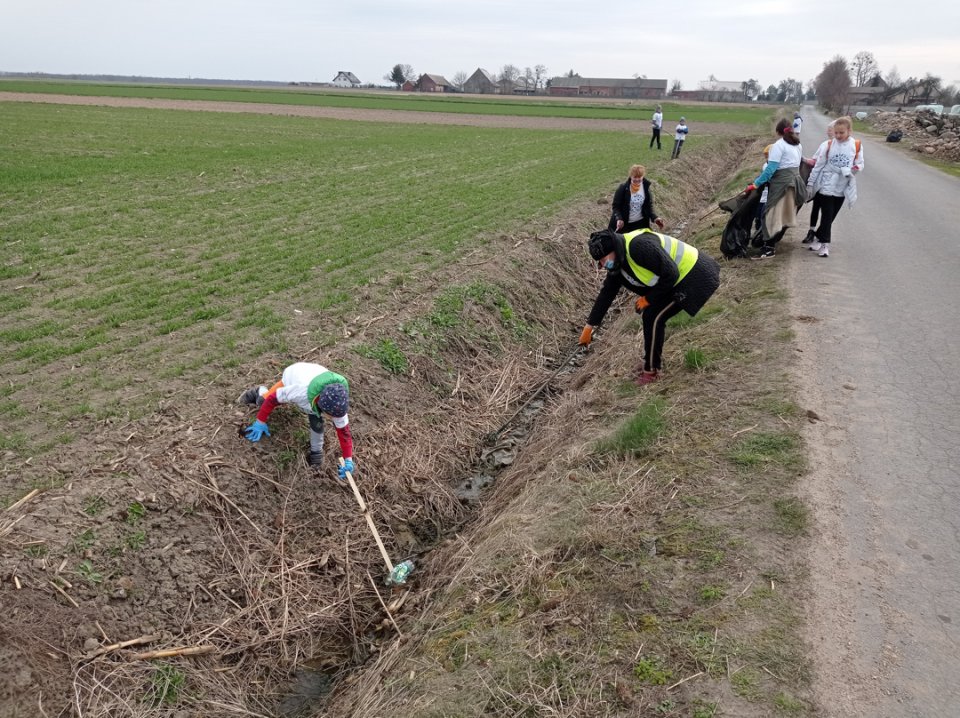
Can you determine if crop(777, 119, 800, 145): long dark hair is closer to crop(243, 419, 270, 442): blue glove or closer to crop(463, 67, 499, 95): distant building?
crop(243, 419, 270, 442): blue glove

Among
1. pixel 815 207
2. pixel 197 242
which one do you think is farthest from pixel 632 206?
pixel 197 242

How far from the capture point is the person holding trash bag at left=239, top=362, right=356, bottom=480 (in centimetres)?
547

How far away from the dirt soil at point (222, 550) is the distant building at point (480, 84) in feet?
429

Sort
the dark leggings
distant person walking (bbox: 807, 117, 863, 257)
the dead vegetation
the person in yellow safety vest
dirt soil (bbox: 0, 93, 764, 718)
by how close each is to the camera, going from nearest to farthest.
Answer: the dead vegetation
dirt soil (bbox: 0, 93, 764, 718)
the person in yellow safety vest
distant person walking (bbox: 807, 117, 863, 257)
the dark leggings

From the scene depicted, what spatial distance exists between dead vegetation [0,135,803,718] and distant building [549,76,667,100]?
125161 millimetres

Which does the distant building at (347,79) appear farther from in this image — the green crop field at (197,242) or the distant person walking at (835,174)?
the distant person walking at (835,174)

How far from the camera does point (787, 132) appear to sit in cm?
970

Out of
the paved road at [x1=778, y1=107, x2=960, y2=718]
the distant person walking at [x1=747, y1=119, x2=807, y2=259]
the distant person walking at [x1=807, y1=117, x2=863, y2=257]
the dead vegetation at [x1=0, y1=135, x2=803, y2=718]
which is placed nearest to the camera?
the paved road at [x1=778, y1=107, x2=960, y2=718]

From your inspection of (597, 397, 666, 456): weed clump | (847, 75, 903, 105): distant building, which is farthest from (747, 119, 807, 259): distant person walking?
(847, 75, 903, 105): distant building

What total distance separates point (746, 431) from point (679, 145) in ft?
75.8

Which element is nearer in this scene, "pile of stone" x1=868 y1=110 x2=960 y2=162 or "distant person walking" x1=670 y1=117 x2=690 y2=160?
"distant person walking" x1=670 y1=117 x2=690 y2=160

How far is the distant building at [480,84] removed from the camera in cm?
12681

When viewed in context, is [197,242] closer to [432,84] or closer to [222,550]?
[222,550]

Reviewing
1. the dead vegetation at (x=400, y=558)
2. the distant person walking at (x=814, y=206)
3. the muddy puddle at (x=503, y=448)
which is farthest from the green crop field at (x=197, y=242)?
the distant person walking at (x=814, y=206)
